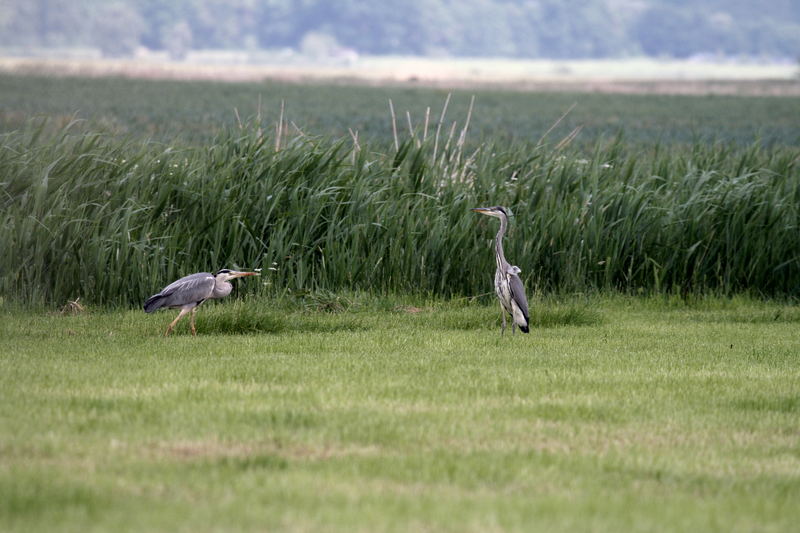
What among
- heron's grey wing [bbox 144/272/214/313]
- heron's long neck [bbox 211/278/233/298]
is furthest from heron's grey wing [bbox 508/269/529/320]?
heron's grey wing [bbox 144/272/214/313]

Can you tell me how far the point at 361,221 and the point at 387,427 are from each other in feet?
22.3

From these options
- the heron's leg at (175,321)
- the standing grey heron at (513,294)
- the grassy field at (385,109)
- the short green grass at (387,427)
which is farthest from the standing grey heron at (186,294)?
the grassy field at (385,109)

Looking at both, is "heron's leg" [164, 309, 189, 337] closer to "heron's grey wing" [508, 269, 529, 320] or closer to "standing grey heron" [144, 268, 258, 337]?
"standing grey heron" [144, 268, 258, 337]

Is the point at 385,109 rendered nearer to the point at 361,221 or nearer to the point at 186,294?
the point at 361,221

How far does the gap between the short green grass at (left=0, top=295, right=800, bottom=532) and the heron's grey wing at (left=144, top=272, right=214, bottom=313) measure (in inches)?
13.7

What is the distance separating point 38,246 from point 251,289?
2367 millimetres

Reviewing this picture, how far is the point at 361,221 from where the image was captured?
13.2 meters

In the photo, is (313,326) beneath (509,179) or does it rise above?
beneath

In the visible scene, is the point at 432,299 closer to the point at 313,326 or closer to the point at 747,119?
the point at 313,326

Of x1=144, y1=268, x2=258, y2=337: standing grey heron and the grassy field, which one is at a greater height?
x1=144, y1=268, x2=258, y2=337: standing grey heron

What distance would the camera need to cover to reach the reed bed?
39.2 ft

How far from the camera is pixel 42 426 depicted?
644 cm

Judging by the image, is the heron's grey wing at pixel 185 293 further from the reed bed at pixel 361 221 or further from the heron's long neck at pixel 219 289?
the reed bed at pixel 361 221

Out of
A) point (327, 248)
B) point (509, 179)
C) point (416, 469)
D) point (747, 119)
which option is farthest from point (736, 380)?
point (747, 119)
